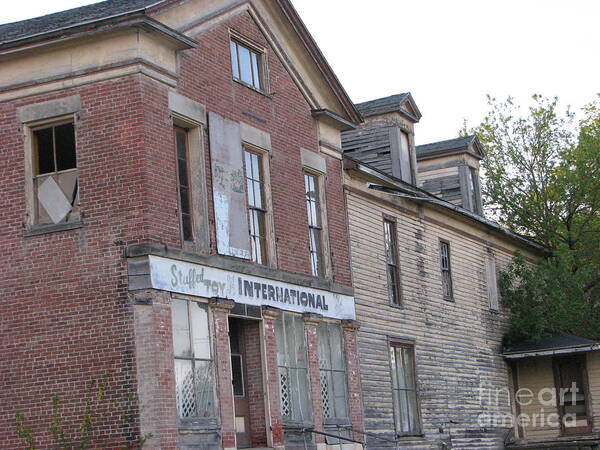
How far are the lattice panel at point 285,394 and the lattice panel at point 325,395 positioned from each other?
135 cm

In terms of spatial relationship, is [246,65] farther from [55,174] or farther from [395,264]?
[395,264]

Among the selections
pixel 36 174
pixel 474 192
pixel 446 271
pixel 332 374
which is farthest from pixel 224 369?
pixel 474 192

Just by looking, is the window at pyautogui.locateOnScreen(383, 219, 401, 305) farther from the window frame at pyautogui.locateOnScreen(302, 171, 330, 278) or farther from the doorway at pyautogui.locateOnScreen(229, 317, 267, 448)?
the doorway at pyautogui.locateOnScreen(229, 317, 267, 448)

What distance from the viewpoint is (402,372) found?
26.1 m

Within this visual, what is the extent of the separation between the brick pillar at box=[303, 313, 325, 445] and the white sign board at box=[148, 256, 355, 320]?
0.25 metres

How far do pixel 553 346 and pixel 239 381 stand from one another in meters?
15.5

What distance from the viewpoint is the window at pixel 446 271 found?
29.5 m

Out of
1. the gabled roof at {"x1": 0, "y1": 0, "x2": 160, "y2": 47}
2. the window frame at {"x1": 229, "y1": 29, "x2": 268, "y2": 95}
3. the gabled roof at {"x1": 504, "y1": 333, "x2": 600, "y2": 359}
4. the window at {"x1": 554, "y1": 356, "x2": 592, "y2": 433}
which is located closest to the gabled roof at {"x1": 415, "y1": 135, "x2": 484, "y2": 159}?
the gabled roof at {"x1": 504, "y1": 333, "x2": 600, "y2": 359}

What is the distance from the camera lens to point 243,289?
1898cm

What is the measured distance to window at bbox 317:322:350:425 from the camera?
21.6m

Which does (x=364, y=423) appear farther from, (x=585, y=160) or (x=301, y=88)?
(x=585, y=160)

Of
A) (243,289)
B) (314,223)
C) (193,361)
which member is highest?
(314,223)

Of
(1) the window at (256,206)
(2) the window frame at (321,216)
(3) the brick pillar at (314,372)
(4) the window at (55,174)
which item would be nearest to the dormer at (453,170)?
(2) the window frame at (321,216)

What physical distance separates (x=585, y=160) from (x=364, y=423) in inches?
794
